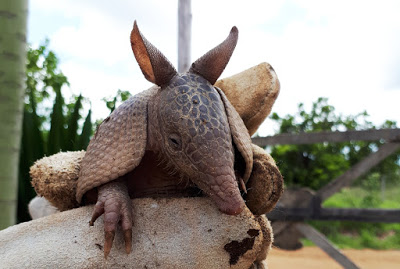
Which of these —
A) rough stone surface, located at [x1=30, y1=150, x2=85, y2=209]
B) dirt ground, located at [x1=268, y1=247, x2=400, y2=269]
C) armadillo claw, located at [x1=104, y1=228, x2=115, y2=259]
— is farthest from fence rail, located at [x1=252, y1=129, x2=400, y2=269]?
dirt ground, located at [x1=268, y1=247, x2=400, y2=269]

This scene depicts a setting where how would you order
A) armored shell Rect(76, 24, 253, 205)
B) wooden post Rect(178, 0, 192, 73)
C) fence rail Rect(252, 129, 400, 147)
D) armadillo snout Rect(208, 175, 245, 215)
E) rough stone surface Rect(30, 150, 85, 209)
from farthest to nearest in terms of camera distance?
wooden post Rect(178, 0, 192, 73) → fence rail Rect(252, 129, 400, 147) → rough stone surface Rect(30, 150, 85, 209) → armored shell Rect(76, 24, 253, 205) → armadillo snout Rect(208, 175, 245, 215)

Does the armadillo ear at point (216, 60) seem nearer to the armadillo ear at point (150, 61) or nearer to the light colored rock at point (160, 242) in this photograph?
the armadillo ear at point (150, 61)

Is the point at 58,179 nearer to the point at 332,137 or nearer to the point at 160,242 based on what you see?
the point at 160,242

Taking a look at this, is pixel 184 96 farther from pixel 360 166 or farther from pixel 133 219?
pixel 360 166

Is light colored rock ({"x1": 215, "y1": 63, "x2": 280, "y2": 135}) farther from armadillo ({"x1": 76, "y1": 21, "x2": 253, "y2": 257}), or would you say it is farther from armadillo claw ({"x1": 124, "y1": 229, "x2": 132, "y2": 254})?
armadillo claw ({"x1": 124, "y1": 229, "x2": 132, "y2": 254})

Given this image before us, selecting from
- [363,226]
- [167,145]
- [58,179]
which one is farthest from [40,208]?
[363,226]

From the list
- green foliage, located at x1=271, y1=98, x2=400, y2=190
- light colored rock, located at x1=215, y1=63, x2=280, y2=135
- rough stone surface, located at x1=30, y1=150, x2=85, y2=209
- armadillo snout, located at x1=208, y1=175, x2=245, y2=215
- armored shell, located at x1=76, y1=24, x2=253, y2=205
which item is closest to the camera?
armadillo snout, located at x1=208, y1=175, x2=245, y2=215
